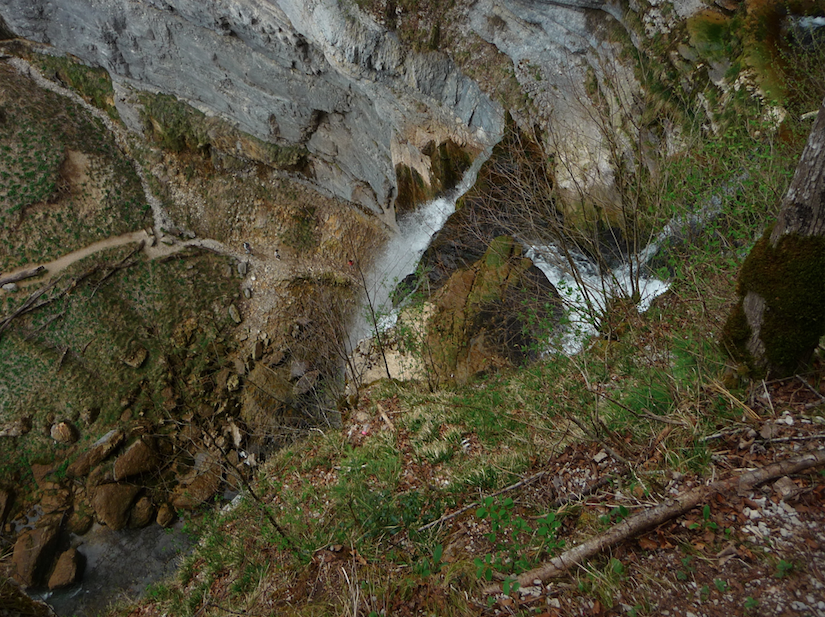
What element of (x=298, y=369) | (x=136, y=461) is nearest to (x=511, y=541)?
(x=298, y=369)

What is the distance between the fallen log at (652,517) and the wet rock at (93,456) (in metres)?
14.4

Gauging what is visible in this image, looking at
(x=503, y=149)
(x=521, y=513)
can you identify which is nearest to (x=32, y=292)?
(x=503, y=149)

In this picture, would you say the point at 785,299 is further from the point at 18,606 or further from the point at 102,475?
the point at 102,475

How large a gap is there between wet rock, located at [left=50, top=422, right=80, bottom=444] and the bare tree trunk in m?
17.1

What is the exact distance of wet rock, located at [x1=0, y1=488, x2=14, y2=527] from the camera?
12.1 m

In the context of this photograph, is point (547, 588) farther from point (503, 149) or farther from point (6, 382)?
point (6, 382)

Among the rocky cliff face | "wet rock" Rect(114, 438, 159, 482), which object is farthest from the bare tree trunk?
"wet rock" Rect(114, 438, 159, 482)

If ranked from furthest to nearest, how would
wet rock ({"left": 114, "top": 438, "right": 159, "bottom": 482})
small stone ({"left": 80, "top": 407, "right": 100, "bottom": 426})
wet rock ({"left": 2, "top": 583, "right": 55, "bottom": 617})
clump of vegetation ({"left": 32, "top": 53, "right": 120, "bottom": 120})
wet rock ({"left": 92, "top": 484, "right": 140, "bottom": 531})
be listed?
clump of vegetation ({"left": 32, "top": 53, "right": 120, "bottom": 120}) → small stone ({"left": 80, "top": 407, "right": 100, "bottom": 426}) → wet rock ({"left": 114, "top": 438, "right": 159, "bottom": 482}) → wet rock ({"left": 92, "top": 484, "right": 140, "bottom": 531}) → wet rock ({"left": 2, "top": 583, "right": 55, "bottom": 617})

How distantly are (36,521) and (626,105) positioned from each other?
19.0 meters

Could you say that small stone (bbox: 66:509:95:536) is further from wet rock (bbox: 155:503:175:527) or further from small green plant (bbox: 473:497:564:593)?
small green plant (bbox: 473:497:564:593)

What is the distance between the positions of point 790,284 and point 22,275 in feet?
65.9

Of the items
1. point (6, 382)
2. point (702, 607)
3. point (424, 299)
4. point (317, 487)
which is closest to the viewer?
point (702, 607)

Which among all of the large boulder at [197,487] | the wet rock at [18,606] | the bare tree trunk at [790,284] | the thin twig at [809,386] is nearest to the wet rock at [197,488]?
the large boulder at [197,487]

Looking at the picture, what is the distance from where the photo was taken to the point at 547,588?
277 cm
